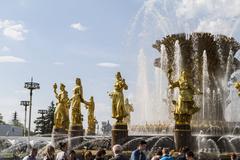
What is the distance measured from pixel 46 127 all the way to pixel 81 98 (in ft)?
190

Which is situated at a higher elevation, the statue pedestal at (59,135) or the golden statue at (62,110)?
the golden statue at (62,110)

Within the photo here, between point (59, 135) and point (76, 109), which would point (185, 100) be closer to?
point (76, 109)

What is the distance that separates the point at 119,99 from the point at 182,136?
3.83 metres

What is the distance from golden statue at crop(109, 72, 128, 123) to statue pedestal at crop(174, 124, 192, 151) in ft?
10.0

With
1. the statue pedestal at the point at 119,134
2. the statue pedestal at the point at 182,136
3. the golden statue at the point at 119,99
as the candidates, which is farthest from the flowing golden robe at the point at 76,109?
the statue pedestal at the point at 182,136

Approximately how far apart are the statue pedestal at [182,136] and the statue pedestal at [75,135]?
25.4ft

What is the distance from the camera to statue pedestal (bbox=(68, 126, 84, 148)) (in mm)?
27297

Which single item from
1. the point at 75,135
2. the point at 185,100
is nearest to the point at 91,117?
the point at 75,135

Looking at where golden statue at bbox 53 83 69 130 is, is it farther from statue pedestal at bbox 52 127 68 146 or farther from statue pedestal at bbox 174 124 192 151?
statue pedestal at bbox 174 124 192 151

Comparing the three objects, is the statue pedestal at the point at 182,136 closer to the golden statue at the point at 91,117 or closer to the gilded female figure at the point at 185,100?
the gilded female figure at the point at 185,100

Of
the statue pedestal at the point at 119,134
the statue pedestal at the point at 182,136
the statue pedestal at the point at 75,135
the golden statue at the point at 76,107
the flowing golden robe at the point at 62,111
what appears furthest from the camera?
the flowing golden robe at the point at 62,111

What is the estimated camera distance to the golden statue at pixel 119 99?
23.1 metres

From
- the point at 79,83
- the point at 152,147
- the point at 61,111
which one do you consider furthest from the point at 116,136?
the point at 61,111

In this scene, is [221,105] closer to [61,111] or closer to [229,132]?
[229,132]
